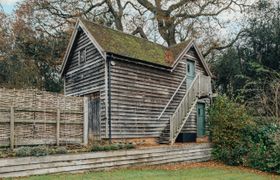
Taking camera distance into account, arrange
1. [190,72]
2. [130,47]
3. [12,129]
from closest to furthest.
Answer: [12,129] → [130,47] → [190,72]

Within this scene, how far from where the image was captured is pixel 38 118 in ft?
41.3

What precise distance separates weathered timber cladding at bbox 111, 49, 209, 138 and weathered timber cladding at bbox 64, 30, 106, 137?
0.72 metres

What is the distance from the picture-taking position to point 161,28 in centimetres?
3378

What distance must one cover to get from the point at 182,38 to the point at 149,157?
23.1 metres

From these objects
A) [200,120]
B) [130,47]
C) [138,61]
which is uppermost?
[130,47]

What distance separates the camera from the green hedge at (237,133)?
16.8m

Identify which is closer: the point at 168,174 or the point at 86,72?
the point at 168,174

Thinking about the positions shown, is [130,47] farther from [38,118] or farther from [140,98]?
[38,118]

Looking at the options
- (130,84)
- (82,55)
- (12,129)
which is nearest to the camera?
(12,129)

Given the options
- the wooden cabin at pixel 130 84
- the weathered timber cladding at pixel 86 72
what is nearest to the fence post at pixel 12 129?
the wooden cabin at pixel 130 84

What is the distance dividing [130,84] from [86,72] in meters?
2.80

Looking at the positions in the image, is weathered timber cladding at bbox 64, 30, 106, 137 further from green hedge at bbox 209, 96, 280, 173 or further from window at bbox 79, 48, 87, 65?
green hedge at bbox 209, 96, 280, 173

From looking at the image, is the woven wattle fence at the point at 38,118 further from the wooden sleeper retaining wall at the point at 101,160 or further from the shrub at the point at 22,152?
the wooden sleeper retaining wall at the point at 101,160

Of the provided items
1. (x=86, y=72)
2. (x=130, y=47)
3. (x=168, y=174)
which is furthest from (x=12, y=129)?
(x=130, y=47)
